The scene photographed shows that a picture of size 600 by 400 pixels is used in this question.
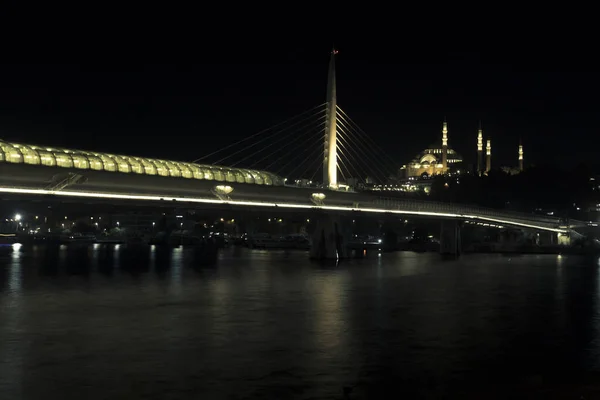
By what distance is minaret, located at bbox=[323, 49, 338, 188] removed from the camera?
7589 cm

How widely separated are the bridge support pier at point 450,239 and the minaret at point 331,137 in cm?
2741

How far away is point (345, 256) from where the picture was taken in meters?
82.7

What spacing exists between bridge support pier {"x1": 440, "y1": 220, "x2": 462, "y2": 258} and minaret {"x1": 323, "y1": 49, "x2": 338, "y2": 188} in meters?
27.4

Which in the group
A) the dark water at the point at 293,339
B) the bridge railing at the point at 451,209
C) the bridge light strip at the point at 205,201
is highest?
the bridge railing at the point at 451,209

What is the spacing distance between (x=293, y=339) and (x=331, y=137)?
2077 inches

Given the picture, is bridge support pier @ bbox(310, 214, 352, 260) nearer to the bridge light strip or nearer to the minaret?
the bridge light strip

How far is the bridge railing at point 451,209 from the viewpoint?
8288cm

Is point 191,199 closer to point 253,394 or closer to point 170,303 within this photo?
point 170,303

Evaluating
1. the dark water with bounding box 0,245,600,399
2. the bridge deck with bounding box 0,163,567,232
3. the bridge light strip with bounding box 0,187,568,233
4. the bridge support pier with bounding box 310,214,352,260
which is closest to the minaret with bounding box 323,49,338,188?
the bridge deck with bounding box 0,163,567,232

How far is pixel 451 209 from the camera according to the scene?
3760 inches

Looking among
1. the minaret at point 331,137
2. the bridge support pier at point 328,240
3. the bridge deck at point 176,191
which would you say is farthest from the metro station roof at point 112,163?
the bridge support pier at point 328,240

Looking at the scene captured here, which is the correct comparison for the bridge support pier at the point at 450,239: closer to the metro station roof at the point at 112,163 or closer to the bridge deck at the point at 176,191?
the bridge deck at the point at 176,191

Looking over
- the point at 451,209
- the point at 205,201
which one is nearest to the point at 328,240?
the point at 451,209

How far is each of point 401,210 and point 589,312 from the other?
157 feet
